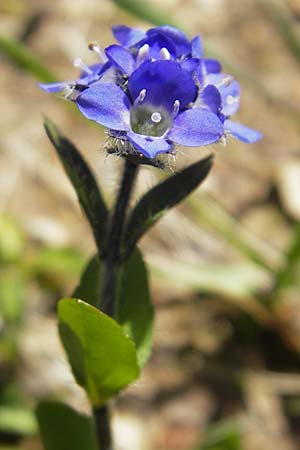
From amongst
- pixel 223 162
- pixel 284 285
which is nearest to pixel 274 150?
pixel 223 162

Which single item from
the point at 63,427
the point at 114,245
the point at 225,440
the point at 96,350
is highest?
the point at 114,245

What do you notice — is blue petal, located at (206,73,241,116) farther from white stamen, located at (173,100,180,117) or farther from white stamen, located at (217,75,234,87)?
white stamen, located at (173,100,180,117)

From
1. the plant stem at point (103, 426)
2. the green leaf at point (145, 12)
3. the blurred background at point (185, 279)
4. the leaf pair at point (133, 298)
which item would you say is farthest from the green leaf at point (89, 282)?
the green leaf at point (145, 12)

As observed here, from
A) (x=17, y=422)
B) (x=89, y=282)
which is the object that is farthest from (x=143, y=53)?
(x=17, y=422)

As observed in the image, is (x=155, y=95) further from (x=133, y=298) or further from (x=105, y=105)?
(x=133, y=298)

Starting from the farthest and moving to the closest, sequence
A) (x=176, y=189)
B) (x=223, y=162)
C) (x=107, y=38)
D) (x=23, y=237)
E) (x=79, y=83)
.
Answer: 1. (x=107, y=38)
2. (x=223, y=162)
3. (x=23, y=237)
4. (x=176, y=189)
5. (x=79, y=83)

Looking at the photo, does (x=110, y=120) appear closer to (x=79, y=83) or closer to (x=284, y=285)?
(x=79, y=83)
